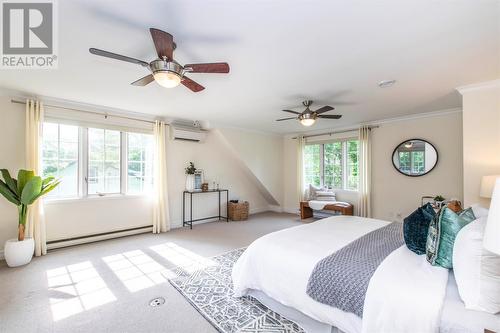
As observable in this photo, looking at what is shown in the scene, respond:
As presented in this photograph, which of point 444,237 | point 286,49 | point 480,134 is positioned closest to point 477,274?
point 444,237

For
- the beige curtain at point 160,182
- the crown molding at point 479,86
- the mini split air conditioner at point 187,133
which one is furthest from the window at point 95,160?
the crown molding at point 479,86

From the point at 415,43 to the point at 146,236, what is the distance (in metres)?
4.75

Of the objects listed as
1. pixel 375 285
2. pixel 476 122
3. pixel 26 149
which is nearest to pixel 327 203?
pixel 476 122

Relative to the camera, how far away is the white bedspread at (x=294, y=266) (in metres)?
1.59

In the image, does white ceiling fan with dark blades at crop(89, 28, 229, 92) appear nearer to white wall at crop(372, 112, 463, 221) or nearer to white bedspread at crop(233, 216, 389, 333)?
white bedspread at crop(233, 216, 389, 333)

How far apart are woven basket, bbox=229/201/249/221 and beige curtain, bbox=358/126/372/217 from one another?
2691 mm

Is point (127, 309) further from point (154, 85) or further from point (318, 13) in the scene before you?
point (318, 13)

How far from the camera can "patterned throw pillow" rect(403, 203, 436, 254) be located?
1.75 metres

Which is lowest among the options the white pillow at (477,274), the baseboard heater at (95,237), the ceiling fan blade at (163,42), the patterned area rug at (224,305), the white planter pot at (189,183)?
the patterned area rug at (224,305)

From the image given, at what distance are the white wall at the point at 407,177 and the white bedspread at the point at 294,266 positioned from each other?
277cm

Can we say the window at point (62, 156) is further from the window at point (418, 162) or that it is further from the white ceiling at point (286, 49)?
the window at point (418, 162)

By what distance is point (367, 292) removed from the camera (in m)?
1.36

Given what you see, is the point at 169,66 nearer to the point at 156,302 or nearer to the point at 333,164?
the point at 156,302

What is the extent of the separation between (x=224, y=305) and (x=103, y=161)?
346cm
